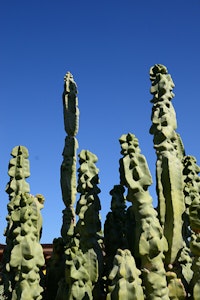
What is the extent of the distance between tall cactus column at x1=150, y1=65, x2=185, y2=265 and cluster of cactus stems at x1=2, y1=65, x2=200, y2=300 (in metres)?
0.01

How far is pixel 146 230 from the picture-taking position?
4.41 meters

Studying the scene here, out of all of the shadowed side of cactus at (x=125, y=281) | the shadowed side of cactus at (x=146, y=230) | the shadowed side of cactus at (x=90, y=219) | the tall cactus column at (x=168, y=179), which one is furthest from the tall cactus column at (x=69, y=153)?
the shadowed side of cactus at (x=125, y=281)

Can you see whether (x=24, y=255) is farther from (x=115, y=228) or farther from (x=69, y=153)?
(x=69, y=153)

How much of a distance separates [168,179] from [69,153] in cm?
326

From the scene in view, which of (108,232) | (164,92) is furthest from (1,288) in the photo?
(164,92)

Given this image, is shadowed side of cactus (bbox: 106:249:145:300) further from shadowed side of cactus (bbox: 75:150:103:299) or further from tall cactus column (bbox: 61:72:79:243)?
tall cactus column (bbox: 61:72:79:243)

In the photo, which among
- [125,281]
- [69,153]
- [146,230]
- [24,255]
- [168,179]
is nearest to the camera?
[125,281]

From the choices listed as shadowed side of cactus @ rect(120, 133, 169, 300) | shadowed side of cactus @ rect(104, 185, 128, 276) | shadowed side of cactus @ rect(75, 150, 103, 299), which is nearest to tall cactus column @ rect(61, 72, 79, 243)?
shadowed side of cactus @ rect(104, 185, 128, 276)

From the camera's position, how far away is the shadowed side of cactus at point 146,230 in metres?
4.34

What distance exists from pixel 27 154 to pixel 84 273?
198cm

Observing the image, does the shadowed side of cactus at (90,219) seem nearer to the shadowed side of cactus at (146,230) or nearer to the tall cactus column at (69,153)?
the shadowed side of cactus at (146,230)

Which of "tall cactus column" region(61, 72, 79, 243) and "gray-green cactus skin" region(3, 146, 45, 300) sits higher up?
"tall cactus column" region(61, 72, 79, 243)

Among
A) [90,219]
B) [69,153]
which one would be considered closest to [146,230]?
[90,219]

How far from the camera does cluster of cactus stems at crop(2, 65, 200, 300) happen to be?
439 centimetres
